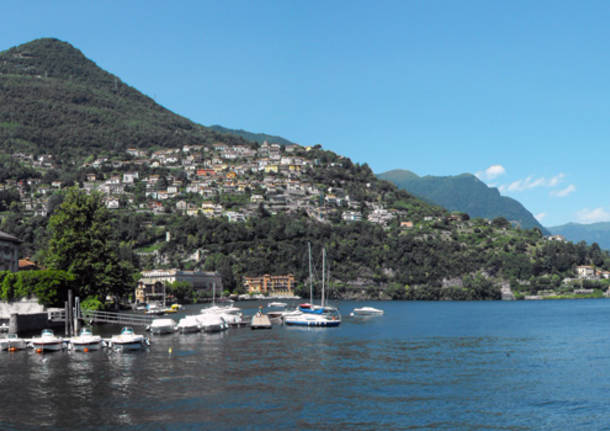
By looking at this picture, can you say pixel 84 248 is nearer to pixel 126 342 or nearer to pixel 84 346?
pixel 84 346

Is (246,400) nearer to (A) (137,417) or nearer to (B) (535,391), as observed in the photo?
(A) (137,417)

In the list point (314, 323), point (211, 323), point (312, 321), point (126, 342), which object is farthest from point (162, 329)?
point (314, 323)

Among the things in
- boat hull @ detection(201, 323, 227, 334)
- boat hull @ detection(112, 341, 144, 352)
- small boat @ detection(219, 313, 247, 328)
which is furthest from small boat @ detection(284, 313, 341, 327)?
boat hull @ detection(112, 341, 144, 352)

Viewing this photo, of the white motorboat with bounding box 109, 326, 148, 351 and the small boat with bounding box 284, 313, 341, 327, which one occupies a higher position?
the white motorboat with bounding box 109, 326, 148, 351

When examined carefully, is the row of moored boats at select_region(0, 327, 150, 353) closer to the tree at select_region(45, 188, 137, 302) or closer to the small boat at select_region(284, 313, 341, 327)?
the tree at select_region(45, 188, 137, 302)

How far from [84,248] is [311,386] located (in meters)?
53.7

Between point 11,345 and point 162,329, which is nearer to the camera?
point 11,345

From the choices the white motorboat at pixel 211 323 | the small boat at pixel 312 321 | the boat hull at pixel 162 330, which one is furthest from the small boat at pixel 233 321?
the boat hull at pixel 162 330

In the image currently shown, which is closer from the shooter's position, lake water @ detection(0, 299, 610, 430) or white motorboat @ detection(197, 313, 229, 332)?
lake water @ detection(0, 299, 610, 430)

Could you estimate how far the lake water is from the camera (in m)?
33.1

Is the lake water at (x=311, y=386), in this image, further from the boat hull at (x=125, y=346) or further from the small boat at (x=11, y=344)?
the small boat at (x=11, y=344)

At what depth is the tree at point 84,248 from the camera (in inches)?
3359

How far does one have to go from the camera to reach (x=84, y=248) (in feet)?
285

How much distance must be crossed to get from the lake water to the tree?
21.9m
